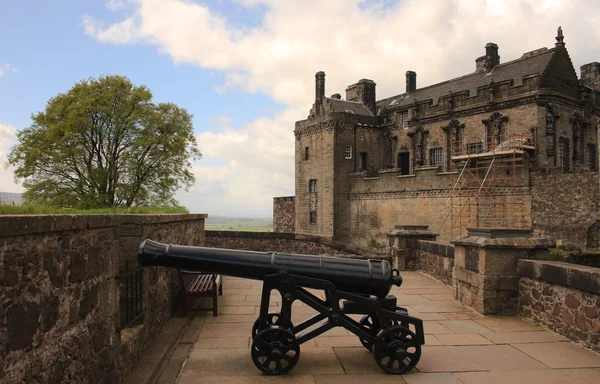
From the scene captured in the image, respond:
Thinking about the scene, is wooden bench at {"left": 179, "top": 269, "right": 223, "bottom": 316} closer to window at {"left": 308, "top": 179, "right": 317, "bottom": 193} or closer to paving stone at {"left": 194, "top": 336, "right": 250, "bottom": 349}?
paving stone at {"left": 194, "top": 336, "right": 250, "bottom": 349}

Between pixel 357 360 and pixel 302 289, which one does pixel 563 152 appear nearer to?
pixel 357 360

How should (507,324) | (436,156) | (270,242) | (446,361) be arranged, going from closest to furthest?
(446,361)
(507,324)
(270,242)
(436,156)

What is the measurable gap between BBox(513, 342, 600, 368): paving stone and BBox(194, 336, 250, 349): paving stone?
3.34 metres

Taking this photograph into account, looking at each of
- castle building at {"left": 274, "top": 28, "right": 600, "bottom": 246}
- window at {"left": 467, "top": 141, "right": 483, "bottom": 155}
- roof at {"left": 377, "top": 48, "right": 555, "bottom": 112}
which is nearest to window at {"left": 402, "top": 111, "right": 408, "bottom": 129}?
castle building at {"left": 274, "top": 28, "right": 600, "bottom": 246}

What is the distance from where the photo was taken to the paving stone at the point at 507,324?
6.27 meters

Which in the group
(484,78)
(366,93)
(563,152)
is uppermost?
(366,93)

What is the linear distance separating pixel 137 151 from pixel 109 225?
911 inches

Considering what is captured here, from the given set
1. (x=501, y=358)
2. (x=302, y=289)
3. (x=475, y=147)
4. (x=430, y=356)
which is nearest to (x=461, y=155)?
(x=475, y=147)

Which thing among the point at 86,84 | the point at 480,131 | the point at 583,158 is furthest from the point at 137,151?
the point at 583,158

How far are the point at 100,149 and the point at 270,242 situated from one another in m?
11.4

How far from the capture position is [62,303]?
3121 mm

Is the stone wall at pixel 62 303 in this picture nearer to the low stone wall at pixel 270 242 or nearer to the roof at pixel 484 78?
the low stone wall at pixel 270 242

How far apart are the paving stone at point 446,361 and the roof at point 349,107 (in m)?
27.5

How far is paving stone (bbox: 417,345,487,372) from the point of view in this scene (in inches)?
188
